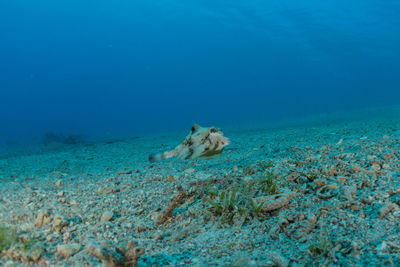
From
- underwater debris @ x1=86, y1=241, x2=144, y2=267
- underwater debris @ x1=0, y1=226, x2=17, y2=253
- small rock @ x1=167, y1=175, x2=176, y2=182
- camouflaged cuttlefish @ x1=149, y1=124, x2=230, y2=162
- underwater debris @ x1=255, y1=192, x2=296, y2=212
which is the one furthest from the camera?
camouflaged cuttlefish @ x1=149, y1=124, x2=230, y2=162

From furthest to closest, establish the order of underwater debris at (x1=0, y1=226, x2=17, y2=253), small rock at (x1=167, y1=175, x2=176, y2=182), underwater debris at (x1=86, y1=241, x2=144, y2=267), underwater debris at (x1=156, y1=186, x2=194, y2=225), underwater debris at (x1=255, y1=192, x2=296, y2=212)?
small rock at (x1=167, y1=175, x2=176, y2=182) < underwater debris at (x1=156, y1=186, x2=194, y2=225) < underwater debris at (x1=255, y1=192, x2=296, y2=212) < underwater debris at (x1=0, y1=226, x2=17, y2=253) < underwater debris at (x1=86, y1=241, x2=144, y2=267)

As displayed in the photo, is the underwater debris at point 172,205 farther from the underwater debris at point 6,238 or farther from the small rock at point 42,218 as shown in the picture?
the underwater debris at point 6,238

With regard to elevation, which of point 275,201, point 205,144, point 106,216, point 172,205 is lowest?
point 106,216

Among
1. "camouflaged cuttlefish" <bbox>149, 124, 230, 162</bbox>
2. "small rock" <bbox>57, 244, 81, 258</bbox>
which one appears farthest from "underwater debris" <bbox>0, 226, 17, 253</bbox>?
"camouflaged cuttlefish" <bbox>149, 124, 230, 162</bbox>

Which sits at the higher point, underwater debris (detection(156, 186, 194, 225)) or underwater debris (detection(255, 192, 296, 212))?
underwater debris (detection(255, 192, 296, 212))

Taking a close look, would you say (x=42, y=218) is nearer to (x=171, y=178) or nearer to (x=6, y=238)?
A: (x=6, y=238)

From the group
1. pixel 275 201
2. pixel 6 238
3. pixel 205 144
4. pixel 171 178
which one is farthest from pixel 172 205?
pixel 205 144

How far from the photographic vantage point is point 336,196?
289cm

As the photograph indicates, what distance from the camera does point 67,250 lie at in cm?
216

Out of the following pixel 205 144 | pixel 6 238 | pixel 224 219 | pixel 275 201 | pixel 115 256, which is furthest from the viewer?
pixel 205 144

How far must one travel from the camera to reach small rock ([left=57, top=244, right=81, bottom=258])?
2.14 m

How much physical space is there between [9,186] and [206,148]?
133 inches

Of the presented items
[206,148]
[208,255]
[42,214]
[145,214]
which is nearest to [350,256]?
[208,255]

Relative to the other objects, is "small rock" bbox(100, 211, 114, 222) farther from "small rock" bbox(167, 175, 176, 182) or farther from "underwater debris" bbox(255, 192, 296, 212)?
"underwater debris" bbox(255, 192, 296, 212)
